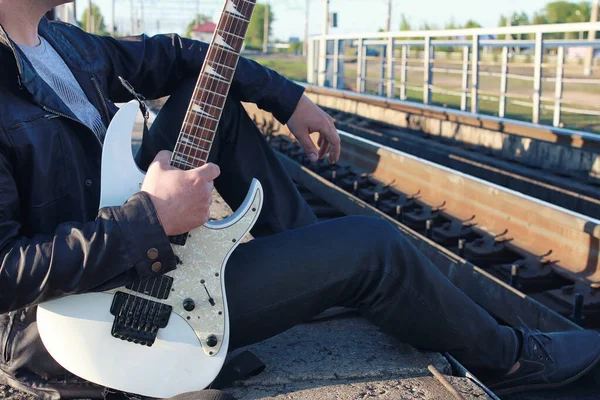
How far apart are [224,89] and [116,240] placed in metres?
0.61

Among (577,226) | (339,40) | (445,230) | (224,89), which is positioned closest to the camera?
(224,89)

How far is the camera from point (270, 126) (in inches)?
389

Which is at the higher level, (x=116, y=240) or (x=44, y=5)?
(x=44, y=5)

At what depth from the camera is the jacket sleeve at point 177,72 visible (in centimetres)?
296

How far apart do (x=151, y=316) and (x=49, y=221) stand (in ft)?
1.29

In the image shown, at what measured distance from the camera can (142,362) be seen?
223 cm

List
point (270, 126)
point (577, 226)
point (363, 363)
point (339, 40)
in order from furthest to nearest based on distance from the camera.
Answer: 1. point (339, 40)
2. point (270, 126)
3. point (577, 226)
4. point (363, 363)

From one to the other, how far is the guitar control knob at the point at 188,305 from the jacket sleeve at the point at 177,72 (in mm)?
1030

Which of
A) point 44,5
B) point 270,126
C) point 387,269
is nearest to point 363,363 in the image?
point 387,269

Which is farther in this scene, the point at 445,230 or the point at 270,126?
the point at 270,126

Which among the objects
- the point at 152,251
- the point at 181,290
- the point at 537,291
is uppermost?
the point at 152,251

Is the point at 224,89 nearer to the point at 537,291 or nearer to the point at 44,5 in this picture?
the point at 44,5

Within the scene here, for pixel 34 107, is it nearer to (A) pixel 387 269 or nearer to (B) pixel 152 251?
(B) pixel 152 251

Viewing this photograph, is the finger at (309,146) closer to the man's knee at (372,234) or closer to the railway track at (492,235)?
the man's knee at (372,234)
